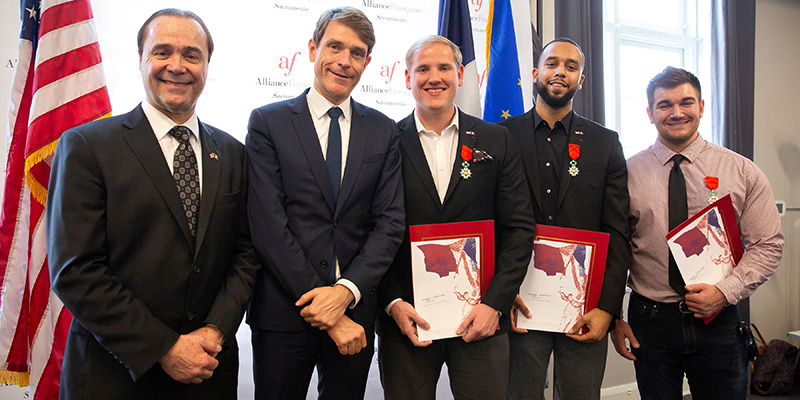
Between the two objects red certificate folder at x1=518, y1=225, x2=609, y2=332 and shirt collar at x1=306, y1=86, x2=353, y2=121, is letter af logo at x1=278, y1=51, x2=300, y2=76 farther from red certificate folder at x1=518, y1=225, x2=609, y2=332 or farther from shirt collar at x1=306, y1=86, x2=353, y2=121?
red certificate folder at x1=518, y1=225, x2=609, y2=332

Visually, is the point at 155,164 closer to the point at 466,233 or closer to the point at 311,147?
the point at 311,147

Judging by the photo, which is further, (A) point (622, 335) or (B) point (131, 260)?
(A) point (622, 335)

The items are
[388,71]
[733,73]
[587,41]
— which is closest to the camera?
[388,71]

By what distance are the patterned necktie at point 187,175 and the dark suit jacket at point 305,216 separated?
0.62 ft

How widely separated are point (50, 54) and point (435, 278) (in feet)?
6.54

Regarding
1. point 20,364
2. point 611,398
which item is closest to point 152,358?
point 20,364

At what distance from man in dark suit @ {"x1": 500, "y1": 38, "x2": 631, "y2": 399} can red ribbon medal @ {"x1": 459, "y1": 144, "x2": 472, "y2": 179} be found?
37 cm

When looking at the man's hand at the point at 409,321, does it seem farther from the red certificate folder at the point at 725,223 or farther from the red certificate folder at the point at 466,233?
the red certificate folder at the point at 725,223

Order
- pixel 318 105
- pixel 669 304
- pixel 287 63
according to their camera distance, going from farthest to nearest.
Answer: pixel 287 63
pixel 669 304
pixel 318 105

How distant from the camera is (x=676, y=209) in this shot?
2.10m

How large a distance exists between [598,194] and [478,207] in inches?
23.7

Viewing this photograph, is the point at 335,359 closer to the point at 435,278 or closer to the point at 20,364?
the point at 435,278

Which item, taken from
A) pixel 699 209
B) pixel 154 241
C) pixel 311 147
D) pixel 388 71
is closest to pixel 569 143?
pixel 699 209

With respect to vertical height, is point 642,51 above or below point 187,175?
above
